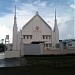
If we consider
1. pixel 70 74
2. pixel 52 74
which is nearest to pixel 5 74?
pixel 52 74

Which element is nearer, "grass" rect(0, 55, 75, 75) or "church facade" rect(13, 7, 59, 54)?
"grass" rect(0, 55, 75, 75)

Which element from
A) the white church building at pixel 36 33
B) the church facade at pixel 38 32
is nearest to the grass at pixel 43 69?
the white church building at pixel 36 33

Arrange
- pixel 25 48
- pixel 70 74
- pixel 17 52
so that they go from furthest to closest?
pixel 25 48
pixel 17 52
pixel 70 74

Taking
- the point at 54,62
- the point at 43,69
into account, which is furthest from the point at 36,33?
the point at 43,69

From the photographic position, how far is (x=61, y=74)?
58.5 ft

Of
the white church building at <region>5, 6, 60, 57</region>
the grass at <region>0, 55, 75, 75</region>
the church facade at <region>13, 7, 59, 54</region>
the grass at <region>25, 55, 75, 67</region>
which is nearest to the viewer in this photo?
the grass at <region>0, 55, 75, 75</region>

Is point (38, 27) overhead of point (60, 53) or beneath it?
overhead

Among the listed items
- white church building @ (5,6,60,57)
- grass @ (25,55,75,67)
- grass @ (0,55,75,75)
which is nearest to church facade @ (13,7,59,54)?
white church building @ (5,6,60,57)

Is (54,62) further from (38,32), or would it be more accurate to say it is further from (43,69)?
(38,32)

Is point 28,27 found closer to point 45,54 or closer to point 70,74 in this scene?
point 45,54

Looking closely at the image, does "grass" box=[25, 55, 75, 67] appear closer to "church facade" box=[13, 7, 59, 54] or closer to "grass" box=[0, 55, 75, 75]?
"grass" box=[0, 55, 75, 75]

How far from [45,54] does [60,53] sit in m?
4.27

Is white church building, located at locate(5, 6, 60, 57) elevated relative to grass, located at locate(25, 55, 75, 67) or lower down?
elevated

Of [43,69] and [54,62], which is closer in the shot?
[43,69]
